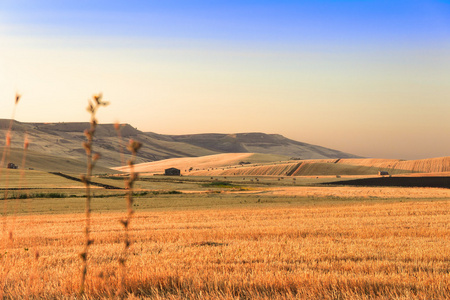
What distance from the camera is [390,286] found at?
7586 millimetres

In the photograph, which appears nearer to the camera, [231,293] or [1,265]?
[231,293]

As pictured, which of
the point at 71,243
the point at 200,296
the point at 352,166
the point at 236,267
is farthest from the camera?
the point at 352,166

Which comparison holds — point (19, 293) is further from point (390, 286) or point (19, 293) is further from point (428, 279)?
point (428, 279)

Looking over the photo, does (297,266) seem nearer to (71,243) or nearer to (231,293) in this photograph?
(231,293)

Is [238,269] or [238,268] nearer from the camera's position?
[238,269]

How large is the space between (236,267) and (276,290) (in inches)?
90.3

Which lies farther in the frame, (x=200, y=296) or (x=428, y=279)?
(x=428, y=279)

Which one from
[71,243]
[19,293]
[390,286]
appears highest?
[390,286]

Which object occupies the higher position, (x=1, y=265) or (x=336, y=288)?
(x=336, y=288)

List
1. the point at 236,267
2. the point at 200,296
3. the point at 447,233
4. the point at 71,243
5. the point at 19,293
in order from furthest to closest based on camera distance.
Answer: the point at 447,233 → the point at 71,243 → the point at 236,267 → the point at 19,293 → the point at 200,296

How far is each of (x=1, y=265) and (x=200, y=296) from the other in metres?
5.38

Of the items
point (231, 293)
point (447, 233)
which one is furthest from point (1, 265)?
point (447, 233)

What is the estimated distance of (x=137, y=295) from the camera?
7.20 m

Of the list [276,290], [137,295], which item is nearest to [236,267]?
[276,290]
